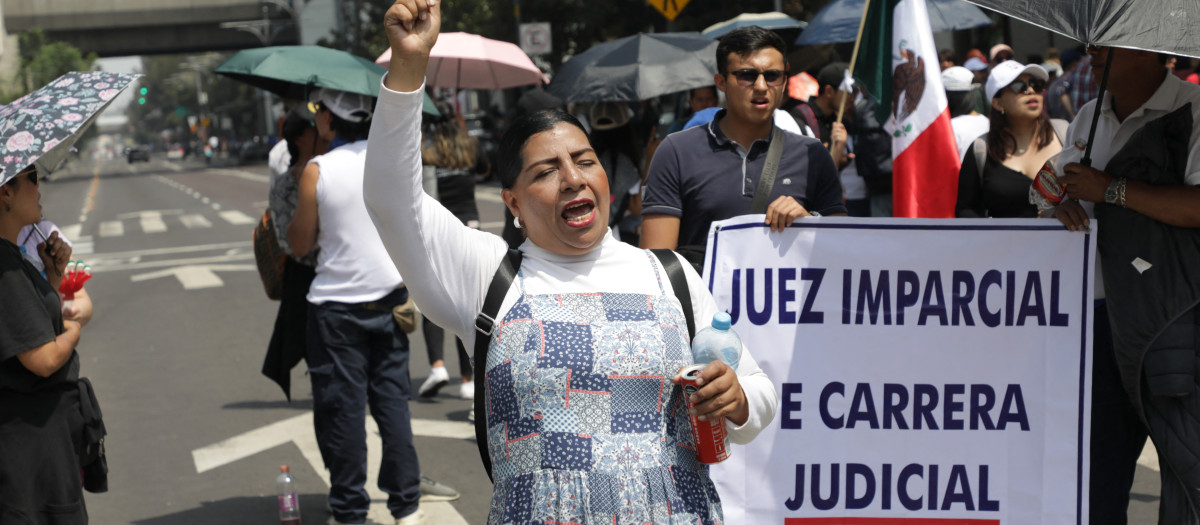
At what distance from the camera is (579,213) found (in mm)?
2395

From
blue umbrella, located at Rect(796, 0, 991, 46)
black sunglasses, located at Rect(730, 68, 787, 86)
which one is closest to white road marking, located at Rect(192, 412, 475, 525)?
black sunglasses, located at Rect(730, 68, 787, 86)

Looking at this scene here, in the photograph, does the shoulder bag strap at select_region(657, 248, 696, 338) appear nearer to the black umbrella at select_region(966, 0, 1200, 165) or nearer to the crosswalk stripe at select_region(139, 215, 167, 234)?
the black umbrella at select_region(966, 0, 1200, 165)

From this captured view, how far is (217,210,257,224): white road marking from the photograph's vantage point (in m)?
23.6

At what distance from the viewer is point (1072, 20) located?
9.50ft

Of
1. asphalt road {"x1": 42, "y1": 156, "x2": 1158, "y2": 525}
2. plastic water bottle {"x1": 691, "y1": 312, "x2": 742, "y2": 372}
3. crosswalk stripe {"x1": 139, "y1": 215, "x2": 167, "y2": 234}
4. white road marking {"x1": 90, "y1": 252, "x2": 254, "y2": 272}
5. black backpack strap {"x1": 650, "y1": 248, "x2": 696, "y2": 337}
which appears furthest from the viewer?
crosswalk stripe {"x1": 139, "y1": 215, "x2": 167, "y2": 234}

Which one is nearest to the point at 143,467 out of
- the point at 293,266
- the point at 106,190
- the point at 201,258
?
the point at 293,266

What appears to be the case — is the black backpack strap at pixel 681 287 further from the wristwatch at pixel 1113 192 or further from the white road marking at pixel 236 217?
the white road marking at pixel 236 217

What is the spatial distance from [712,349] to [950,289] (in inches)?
65.3

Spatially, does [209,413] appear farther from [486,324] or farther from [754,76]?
[486,324]

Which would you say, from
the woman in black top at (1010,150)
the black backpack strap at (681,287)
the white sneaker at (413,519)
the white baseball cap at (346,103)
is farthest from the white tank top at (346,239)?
the black backpack strap at (681,287)

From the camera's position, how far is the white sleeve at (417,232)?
7.38 feet

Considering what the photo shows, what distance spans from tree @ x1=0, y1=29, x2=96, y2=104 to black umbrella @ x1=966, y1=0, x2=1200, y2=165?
60.9 metres

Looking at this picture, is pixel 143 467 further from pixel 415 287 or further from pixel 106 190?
pixel 106 190

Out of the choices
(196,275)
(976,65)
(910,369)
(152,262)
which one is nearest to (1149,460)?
(910,369)
